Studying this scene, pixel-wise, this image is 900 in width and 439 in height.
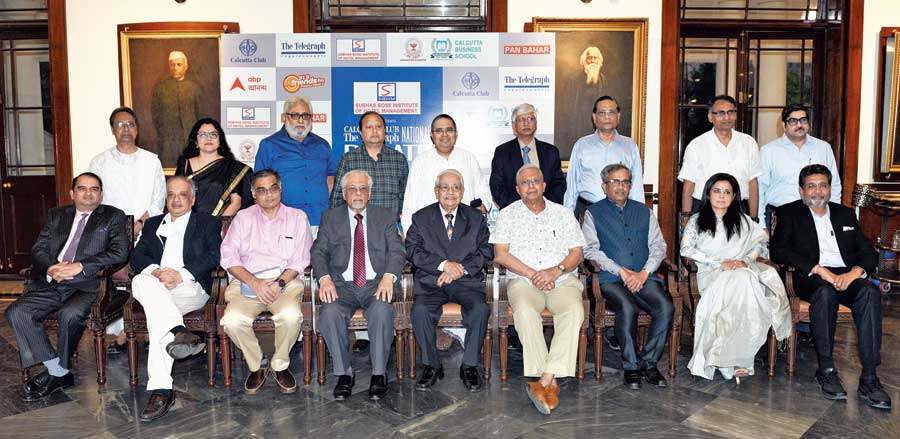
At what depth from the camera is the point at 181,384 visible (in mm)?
3748

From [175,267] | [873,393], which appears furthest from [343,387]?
[873,393]

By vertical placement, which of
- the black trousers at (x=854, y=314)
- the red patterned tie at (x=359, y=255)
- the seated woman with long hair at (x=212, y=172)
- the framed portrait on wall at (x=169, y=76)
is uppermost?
the framed portrait on wall at (x=169, y=76)

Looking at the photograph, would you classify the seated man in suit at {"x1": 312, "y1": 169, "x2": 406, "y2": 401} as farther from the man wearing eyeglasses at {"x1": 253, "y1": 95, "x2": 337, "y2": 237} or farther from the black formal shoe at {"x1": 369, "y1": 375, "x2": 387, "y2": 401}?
the man wearing eyeglasses at {"x1": 253, "y1": 95, "x2": 337, "y2": 237}

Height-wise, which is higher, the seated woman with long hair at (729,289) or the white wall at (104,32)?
the white wall at (104,32)

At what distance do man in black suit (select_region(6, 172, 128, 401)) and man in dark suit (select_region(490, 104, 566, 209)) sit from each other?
2458mm

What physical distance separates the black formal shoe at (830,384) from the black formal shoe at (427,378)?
214 centimetres

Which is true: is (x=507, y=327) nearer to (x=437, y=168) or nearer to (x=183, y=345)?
(x=437, y=168)

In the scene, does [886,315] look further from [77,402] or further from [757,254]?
[77,402]

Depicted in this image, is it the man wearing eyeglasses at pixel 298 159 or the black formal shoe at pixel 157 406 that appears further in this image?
the man wearing eyeglasses at pixel 298 159

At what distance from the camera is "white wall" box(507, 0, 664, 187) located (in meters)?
5.85

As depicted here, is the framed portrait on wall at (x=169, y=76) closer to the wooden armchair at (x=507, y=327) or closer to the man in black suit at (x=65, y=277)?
the man in black suit at (x=65, y=277)

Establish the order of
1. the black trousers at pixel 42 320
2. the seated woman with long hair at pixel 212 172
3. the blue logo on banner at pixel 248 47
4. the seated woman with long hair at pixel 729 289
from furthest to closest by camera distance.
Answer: the blue logo on banner at pixel 248 47 → the seated woman with long hair at pixel 212 172 → the seated woman with long hair at pixel 729 289 → the black trousers at pixel 42 320

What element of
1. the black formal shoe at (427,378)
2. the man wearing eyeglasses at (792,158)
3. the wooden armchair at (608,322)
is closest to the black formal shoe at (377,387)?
the black formal shoe at (427,378)

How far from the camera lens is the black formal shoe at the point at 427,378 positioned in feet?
12.0
